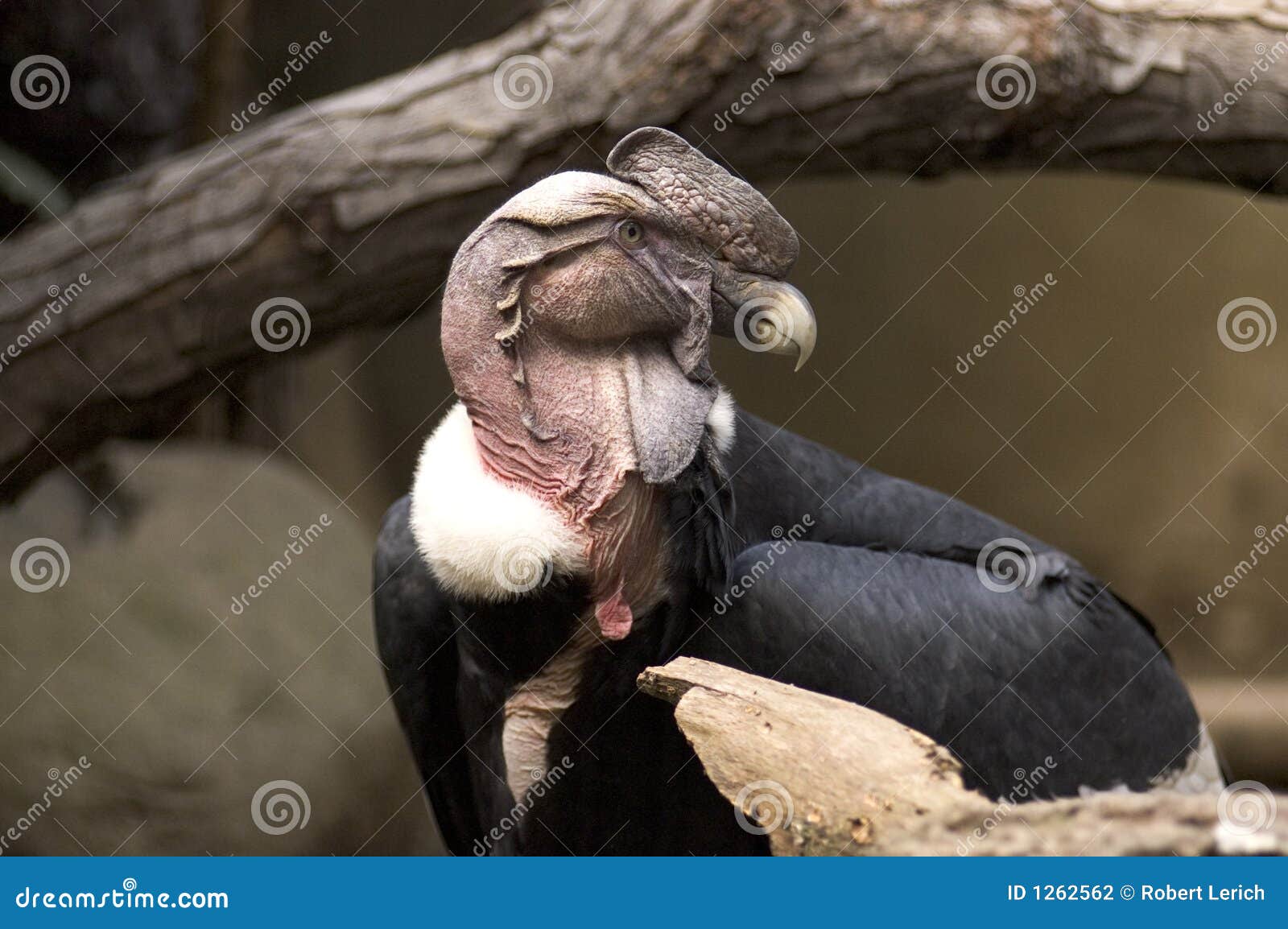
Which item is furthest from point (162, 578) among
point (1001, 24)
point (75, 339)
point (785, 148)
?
point (1001, 24)

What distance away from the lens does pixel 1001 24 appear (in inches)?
147

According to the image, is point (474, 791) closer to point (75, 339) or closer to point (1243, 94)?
point (75, 339)

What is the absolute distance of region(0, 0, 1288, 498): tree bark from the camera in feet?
12.4
